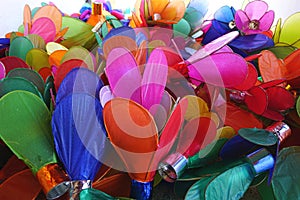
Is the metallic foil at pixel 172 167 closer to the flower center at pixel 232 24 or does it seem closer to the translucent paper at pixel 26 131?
the translucent paper at pixel 26 131

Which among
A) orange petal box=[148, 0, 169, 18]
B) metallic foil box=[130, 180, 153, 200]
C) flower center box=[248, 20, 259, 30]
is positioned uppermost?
orange petal box=[148, 0, 169, 18]

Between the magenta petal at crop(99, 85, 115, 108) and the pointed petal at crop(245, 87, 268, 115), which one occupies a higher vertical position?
the magenta petal at crop(99, 85, 115, 108)

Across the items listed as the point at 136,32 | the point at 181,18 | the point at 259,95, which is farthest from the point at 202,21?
the point at 259,95

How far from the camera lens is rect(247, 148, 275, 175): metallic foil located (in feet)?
0.81

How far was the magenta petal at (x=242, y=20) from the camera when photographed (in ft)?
1.60

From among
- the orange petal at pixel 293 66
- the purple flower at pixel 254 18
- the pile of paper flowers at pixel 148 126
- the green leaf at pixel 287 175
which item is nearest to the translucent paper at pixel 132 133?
the pile of paper flowers at pixel 148 126

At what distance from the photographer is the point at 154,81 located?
28 cm

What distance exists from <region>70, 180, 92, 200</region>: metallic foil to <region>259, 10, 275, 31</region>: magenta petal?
0.38 meters

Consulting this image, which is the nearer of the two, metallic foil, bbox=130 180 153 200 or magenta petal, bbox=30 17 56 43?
metallic foil, bbox=130 180 153 200

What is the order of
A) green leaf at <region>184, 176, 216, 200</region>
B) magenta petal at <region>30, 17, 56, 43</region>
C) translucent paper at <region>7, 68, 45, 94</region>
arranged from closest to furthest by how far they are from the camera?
green leaf at <region>184, 176, 216, 200</region>
translucent paper at <region>7, 68, 45, 94</region>
magenta petal at <region>30, 17, 56, 43</region>

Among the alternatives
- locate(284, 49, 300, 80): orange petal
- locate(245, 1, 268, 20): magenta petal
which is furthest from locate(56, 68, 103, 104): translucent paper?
locate(245, 1, 268, 20): magenta petal

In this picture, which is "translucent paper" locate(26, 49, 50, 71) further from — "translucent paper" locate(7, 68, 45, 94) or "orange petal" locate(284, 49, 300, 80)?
"orange petal" locate(284, 49, 300, 80)

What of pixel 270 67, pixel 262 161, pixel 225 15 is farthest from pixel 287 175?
pixel 225 15

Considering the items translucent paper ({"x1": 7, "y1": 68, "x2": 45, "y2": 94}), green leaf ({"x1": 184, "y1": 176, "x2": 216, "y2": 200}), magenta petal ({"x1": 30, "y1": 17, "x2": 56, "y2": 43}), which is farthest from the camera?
magenta petal ({"x1": 30, "y1": 17, "x2": 56, "y2": 43})
